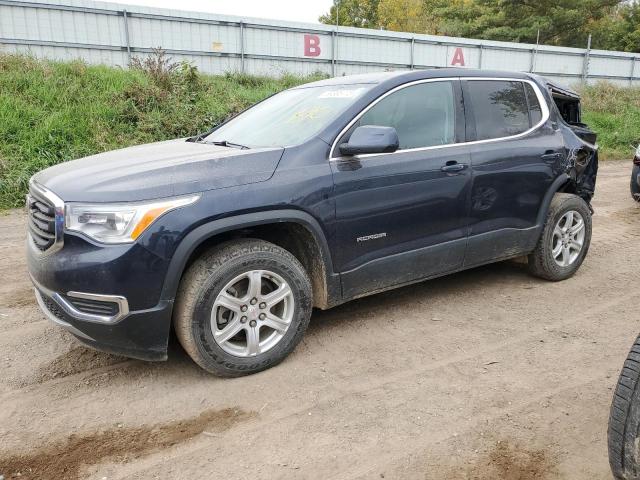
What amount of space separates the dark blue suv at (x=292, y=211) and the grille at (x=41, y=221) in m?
0.01

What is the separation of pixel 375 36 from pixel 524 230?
13.5m

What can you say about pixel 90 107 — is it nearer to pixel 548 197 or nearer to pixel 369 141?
pixel 369 141

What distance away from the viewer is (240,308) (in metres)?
3.08

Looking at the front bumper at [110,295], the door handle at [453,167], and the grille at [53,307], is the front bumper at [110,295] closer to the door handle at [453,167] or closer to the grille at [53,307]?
the grille at [53,307]

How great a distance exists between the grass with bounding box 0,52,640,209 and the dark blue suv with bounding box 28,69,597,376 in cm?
574

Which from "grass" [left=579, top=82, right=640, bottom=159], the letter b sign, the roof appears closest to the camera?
the roof

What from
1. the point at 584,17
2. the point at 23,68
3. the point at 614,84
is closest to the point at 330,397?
the point at 23,68

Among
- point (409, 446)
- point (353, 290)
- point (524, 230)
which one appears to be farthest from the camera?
point (524, 230)

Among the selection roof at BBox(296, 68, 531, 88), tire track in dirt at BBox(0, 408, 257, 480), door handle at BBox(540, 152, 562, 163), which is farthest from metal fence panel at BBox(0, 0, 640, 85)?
tire track in dirt at BBox(0, 408, 257, 480)

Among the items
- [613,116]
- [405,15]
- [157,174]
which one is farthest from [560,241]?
[405,15]

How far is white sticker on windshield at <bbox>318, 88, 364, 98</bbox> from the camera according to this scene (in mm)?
3695

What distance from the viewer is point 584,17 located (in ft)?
104

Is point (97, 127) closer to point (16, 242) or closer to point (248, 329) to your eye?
point (16, 242)

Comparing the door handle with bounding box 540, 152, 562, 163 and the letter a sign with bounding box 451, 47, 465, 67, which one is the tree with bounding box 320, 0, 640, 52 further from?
the door handle with bounding box 540, 152, 562, 163
